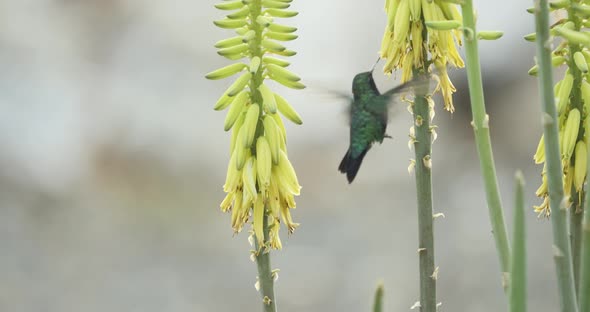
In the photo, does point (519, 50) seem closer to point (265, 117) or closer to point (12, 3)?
point (12, 3)

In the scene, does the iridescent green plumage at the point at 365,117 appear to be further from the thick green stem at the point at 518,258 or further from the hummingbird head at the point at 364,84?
the thick green stem at the point at 518,258

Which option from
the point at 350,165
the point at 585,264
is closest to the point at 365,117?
the point at 350,165

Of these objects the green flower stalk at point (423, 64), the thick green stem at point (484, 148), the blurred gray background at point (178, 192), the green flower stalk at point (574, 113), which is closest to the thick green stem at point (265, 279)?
the green flower stalk at point (423, 64)

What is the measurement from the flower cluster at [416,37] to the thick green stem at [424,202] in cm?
11

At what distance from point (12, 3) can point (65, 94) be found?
0.59 meters

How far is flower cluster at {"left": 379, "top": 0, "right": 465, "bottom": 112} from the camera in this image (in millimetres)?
1618

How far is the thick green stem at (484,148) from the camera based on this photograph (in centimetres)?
122

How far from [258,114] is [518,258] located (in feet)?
2.05

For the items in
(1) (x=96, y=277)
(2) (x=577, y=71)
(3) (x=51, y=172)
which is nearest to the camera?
(2) (x=577, y=71)

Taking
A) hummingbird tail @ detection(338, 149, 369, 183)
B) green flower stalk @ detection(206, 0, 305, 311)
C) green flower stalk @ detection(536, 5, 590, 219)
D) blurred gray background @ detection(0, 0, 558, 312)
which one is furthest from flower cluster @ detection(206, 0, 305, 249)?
blurred gray background @ detection(0, 0, 558, 312)

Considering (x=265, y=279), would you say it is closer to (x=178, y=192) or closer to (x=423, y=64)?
(x=423, y=64)

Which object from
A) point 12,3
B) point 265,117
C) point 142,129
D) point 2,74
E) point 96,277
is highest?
point 12,3

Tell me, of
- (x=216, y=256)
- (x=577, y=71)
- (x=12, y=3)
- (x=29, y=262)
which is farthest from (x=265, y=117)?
(x=12, y=3)

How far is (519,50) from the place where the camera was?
4.80 m
